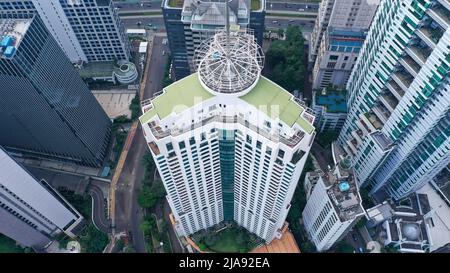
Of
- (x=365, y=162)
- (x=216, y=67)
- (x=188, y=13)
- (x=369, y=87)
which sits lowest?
(x=365, y=162)

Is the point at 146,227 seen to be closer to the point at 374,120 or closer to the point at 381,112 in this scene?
the point at 374,120

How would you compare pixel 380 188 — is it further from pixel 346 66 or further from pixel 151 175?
pixel 151 175

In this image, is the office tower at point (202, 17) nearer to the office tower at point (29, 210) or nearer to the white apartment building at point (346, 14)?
the white apartment building at point (346, 14)

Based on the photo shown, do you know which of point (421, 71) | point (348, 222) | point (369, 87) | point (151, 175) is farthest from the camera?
point (151, 175)

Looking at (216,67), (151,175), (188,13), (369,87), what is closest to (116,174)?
(151,175)

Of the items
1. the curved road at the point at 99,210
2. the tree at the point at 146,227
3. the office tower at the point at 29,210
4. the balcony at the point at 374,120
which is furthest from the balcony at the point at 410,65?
the curved road at the point at 99,210

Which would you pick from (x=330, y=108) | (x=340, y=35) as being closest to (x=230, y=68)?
(x=330, y=108)
